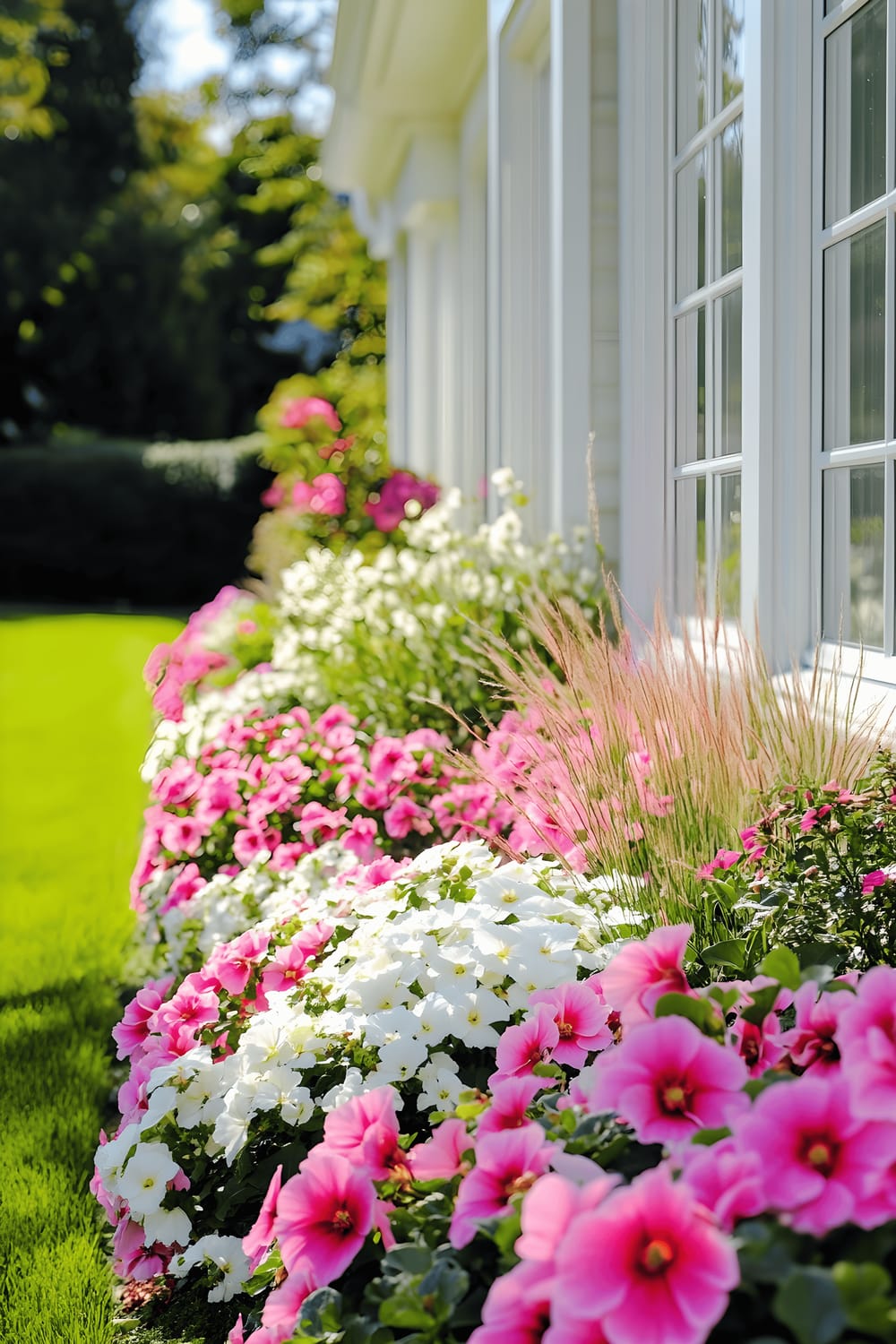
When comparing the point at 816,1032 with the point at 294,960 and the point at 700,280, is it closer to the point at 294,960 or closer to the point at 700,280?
the point at 294,960

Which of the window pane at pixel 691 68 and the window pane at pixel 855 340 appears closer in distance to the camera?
the window pane at pixel 855 340

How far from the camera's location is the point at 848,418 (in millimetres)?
2566

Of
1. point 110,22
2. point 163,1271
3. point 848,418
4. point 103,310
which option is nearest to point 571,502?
point 848,418

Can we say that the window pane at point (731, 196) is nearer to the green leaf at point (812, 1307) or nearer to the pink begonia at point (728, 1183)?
the pink begonia at point (728, 1183)

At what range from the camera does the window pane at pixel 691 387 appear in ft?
11.4

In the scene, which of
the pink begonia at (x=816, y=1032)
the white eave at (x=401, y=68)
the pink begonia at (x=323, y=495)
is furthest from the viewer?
the pink begonia at (x=323, y=495)

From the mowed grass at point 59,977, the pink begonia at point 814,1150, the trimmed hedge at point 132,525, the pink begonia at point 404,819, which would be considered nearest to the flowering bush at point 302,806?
the pink begonia at point 404,819

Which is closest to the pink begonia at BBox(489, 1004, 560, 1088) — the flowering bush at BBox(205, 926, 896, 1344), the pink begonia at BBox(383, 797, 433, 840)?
the flowering bush at BBox(205, 926, 896, 1344)

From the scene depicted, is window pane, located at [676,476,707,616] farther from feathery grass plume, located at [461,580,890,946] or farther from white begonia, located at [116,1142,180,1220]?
white begonia, located at [116,1142,180,1220]

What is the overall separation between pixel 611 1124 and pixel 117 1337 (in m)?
1.22

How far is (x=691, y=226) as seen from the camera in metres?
3.56

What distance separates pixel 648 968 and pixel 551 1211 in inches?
16.2

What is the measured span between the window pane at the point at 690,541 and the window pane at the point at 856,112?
1012 millimetres

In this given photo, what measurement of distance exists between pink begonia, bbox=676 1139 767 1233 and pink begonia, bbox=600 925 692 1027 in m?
0.32
